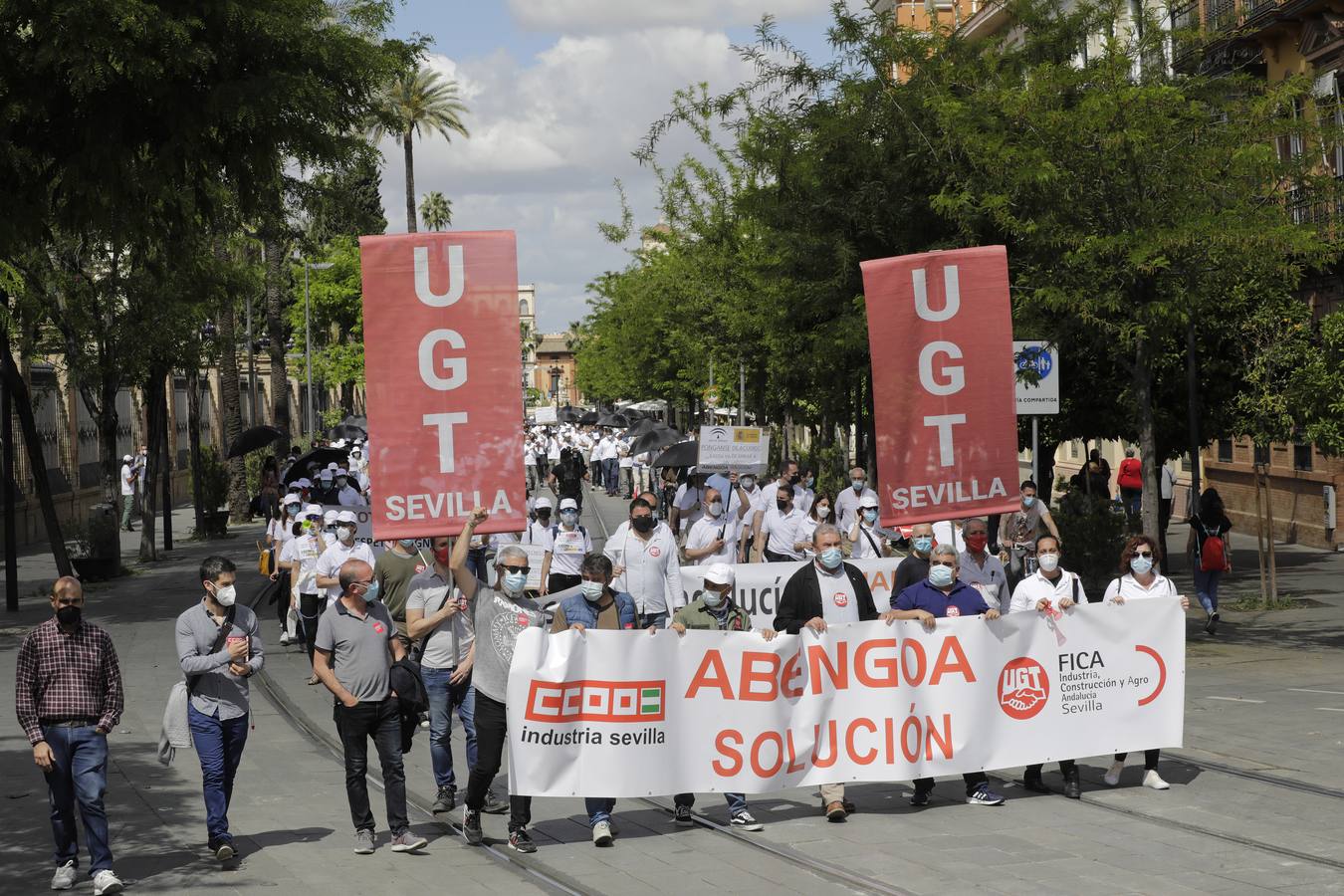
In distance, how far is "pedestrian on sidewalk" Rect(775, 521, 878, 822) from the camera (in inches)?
431

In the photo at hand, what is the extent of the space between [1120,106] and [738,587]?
6.22m

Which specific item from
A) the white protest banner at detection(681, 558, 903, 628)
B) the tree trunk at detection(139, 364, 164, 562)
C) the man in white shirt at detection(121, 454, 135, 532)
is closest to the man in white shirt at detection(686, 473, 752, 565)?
the white protest banner at detection(681, 558, 903, 628)

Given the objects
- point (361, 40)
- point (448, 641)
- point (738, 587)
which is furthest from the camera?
point (361, 40)

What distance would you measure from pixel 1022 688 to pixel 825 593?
1389mm

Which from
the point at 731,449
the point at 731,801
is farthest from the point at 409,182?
the point at 731,801

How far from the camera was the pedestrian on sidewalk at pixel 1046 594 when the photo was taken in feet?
36.7

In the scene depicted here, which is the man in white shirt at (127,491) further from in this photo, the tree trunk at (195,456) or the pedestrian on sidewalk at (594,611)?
the pedestrian on sidewalk at (594,611)

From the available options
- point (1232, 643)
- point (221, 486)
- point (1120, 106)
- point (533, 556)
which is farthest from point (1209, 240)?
point (221, 486)

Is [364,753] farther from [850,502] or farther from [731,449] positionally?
[731,449]

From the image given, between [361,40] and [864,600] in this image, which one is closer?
[864,600]

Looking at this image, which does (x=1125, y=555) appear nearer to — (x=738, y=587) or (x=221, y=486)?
(x=738, y=587)

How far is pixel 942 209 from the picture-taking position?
2192 cm

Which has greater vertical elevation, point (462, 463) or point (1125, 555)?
point (462, 463)

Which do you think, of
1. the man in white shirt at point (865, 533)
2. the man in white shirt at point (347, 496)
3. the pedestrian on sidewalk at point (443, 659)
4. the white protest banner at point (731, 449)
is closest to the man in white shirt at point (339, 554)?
the pedestrian on sidewalk at point (443, 659)
